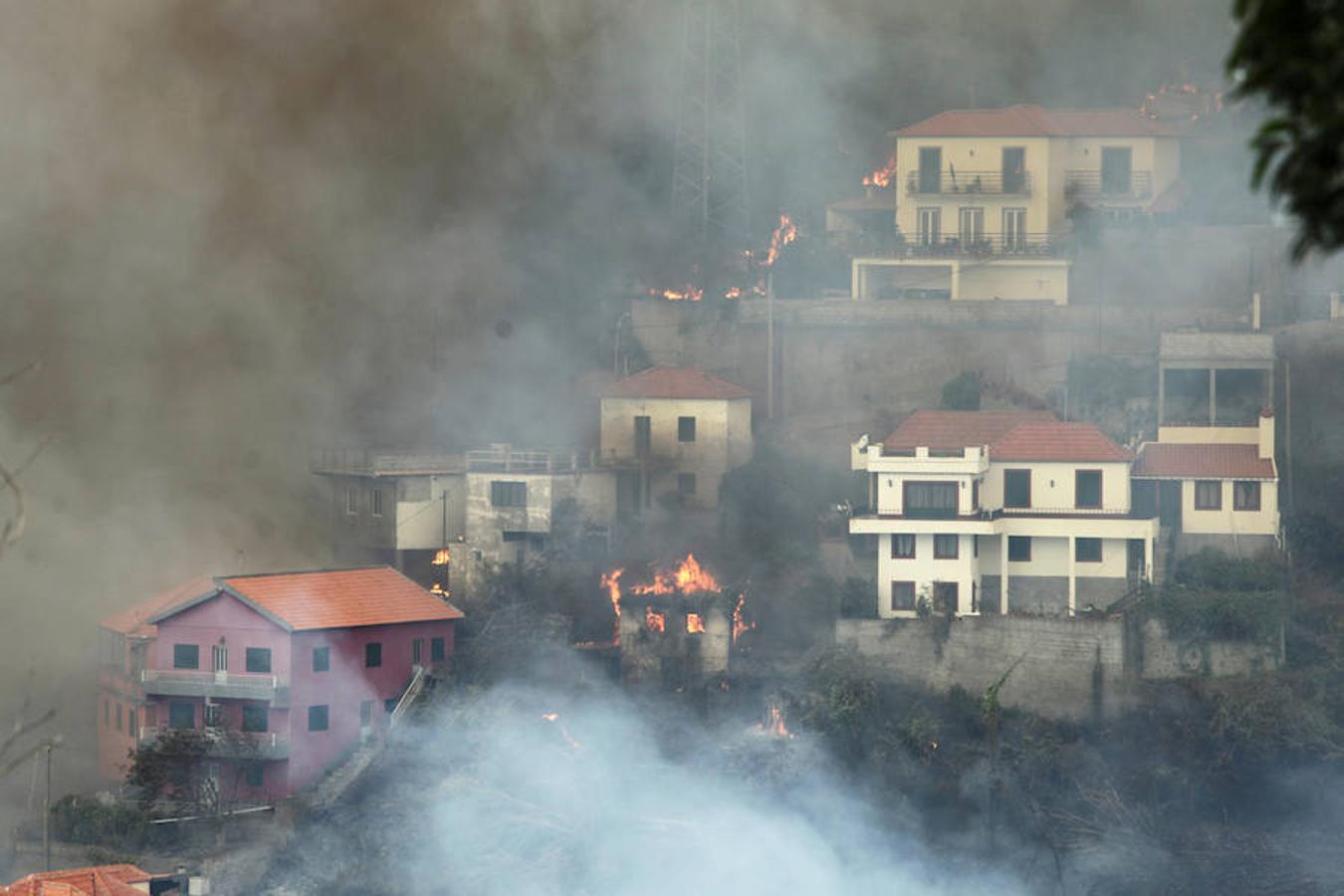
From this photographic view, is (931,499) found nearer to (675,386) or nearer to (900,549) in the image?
(900,549)

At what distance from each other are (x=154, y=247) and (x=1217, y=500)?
21.1 metres

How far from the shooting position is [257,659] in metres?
33.1

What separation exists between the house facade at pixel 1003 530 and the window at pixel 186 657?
9427mm

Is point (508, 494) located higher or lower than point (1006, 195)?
lower

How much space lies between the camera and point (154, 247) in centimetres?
4434

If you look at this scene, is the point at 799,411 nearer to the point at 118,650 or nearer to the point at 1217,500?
the point at 1217,500

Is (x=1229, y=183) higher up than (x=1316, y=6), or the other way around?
(x=1229, y=183)

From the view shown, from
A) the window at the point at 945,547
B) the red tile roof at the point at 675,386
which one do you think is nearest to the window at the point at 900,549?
the window at the point at 945,547

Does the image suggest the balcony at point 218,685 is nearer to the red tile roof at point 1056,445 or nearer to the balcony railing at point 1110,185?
the red tile roof at point 1056,445

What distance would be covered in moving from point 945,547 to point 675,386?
5.92 meters

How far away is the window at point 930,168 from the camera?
40062mm

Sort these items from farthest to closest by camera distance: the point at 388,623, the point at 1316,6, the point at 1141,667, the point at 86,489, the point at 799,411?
the point at 86,489
the point at 799,411
the point at 388,623
the point at 1141,667
the point at 1316,6

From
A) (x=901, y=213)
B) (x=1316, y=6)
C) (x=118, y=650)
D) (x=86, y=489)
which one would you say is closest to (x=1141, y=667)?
(x=901, y=213)

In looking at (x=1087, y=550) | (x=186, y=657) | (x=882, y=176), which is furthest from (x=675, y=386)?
(x=882, y=176)
